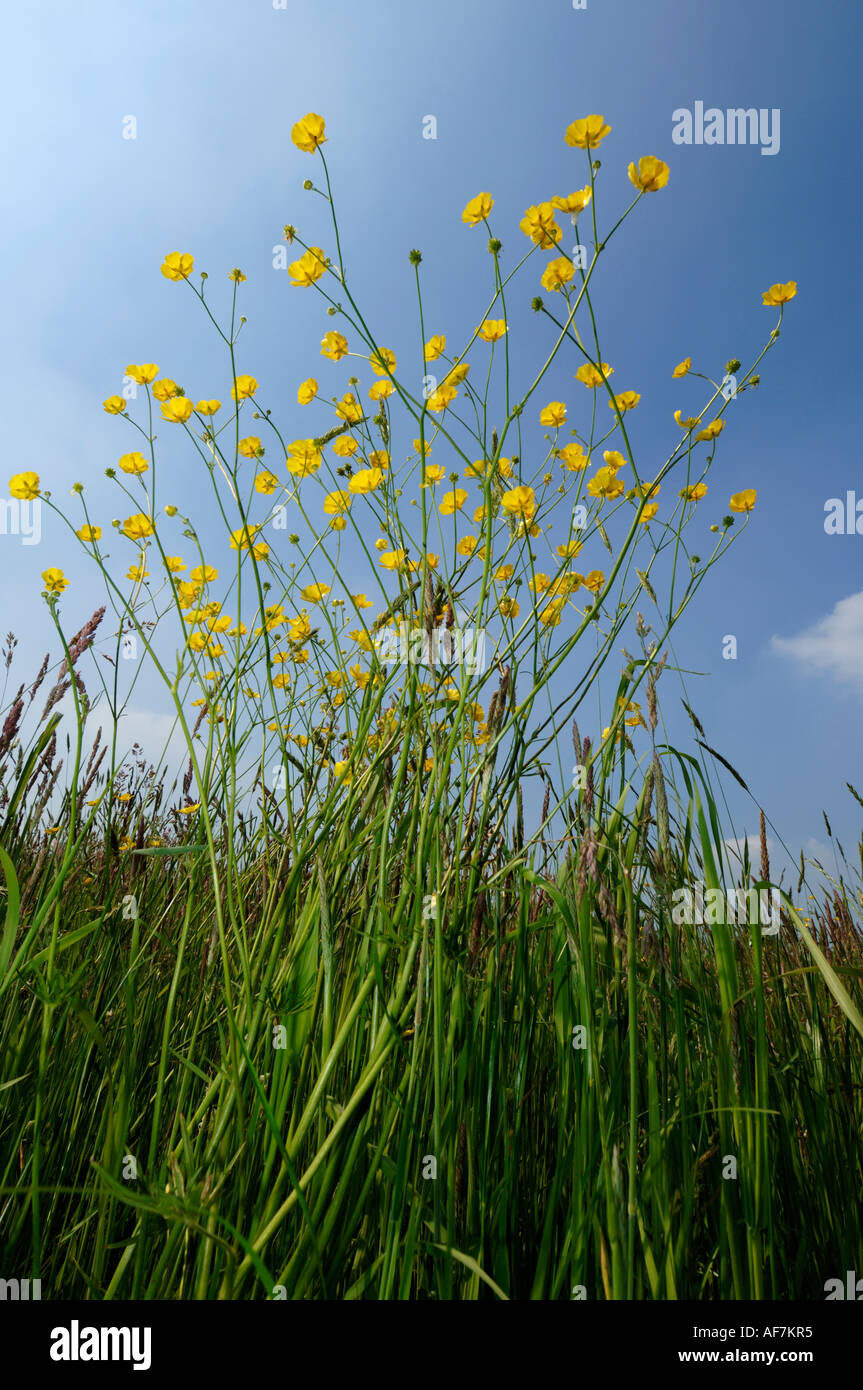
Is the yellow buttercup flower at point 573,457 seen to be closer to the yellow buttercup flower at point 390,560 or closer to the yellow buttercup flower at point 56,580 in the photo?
the yellow buttercup flower at point 390,560

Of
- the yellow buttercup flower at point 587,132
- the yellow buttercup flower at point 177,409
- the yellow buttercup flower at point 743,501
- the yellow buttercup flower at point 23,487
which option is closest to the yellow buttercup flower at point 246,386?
the yellow buttercup flower at point 177,409

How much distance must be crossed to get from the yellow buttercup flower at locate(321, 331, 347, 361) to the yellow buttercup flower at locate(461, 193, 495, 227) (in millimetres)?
392

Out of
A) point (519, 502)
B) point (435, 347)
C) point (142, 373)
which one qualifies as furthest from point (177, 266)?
point (519, 502)

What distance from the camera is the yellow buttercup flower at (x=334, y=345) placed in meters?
1.83

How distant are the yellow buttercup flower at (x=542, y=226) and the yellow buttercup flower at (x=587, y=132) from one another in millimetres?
114

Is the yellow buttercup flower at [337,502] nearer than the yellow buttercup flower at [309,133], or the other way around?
the yellow buttercup flower at [309,133]

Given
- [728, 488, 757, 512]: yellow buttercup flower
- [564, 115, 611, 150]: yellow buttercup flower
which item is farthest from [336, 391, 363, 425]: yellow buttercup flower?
[728, 488, 757, 512]: yellow buttercup flower

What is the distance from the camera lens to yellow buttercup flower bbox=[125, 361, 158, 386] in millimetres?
2012

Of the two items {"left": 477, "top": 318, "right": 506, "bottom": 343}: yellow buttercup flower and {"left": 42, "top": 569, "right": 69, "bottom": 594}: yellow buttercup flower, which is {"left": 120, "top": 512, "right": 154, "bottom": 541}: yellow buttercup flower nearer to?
{"left": 42, "top": 569, "right": 69, "bottom": 594}: yellow buttercup flower

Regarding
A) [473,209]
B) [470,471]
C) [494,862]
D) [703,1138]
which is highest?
[473,209]

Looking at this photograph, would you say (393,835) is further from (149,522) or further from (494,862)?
(149,522)
